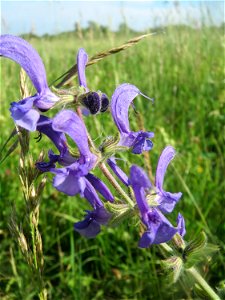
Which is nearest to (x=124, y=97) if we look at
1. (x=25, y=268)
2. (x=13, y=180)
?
(x=25, y=268)

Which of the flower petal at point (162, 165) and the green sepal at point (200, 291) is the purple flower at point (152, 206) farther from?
the green sepal at point (200, 291)

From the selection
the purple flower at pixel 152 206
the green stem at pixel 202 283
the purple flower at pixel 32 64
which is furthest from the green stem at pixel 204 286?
the purple flower at pixel 32 64

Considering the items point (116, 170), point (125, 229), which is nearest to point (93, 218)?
point (116, 170)

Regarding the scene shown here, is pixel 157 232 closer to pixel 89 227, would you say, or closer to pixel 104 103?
pixel 89 227

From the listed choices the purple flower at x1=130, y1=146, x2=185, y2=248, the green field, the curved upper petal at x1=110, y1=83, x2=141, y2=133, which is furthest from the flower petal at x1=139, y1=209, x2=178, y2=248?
the curved upper petal at x1=110, y1=83, x2=141, y2=133

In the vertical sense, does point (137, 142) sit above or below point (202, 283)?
above

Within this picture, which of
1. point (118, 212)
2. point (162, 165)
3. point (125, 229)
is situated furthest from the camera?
point (125, 229)

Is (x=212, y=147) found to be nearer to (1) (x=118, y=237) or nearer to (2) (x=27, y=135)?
(1) (x=118, y=237)
